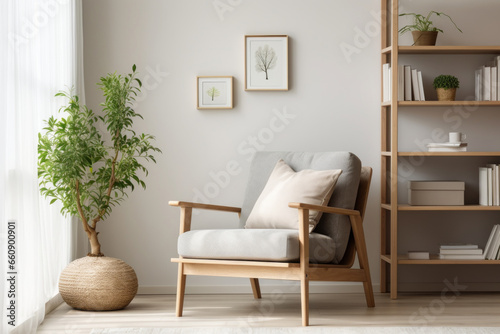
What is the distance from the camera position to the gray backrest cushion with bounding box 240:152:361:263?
3750 millimetres

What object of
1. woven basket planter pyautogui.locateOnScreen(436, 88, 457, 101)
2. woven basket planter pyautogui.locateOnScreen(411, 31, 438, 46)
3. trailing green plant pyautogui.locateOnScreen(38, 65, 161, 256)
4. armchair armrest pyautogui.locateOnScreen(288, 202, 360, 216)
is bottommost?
armchair armrest pyautogui.locateOnScreen(288, 202, 360, 216)

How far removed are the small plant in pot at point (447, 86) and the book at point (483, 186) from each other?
496 millimetres

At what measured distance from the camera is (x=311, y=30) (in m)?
4.46

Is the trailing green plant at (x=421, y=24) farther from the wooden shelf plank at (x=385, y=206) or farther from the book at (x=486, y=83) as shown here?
the wooden shelf plank at (x=385, y=206)

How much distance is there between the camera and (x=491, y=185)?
13.8ft

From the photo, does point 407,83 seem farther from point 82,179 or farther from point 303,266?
point 82,179

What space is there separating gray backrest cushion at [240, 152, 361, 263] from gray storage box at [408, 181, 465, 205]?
0.56m

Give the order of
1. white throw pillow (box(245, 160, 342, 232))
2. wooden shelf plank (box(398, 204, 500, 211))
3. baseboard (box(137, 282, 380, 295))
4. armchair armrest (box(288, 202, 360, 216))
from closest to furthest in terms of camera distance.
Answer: armchair armrest (box(288, 202, 360, 216)) < white throw pillow (box(245, 160, 342, 232)) < wooden shelf plank (box(398, 204, 500, 211)) < baseboard (box(137, 282, 380, 295))

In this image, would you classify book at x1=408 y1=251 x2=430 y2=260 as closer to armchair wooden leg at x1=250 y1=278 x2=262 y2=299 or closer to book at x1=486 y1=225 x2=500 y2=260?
book at x1=486 y1=225 x2=500 y2=260

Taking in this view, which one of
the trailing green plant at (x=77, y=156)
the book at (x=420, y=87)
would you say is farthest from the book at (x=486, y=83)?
the trailing green plant at (x=77, y=156)

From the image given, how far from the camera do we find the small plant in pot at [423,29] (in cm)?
425

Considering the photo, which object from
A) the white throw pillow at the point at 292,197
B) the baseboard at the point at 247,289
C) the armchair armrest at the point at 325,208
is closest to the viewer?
the armchair armrest at the point at 325,208

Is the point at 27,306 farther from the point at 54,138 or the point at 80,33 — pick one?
the point at 80,33

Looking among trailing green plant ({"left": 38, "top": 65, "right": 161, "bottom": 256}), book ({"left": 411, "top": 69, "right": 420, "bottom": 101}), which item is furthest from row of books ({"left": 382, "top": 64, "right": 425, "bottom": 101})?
trailing green plant ({"left": 38, "top": 65, "right": 161, "bottom": 256})
